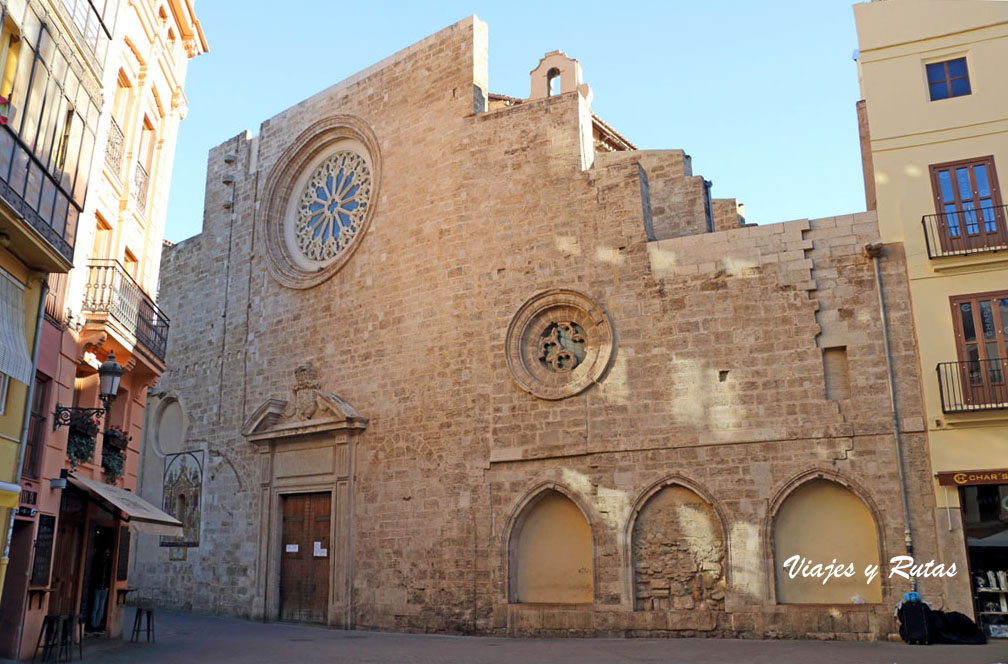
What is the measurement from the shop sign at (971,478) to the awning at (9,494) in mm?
10771

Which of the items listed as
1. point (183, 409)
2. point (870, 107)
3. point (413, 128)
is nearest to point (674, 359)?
point (870, 107)

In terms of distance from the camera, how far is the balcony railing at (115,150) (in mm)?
12000

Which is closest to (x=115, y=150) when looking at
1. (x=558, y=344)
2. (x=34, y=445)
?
(x=34, y=445)

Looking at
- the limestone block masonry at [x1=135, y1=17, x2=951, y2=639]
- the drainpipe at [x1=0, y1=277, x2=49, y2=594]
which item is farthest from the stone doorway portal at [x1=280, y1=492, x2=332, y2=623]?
the drainpipe at [x1=0, y1=277, x2=49, y2=594]

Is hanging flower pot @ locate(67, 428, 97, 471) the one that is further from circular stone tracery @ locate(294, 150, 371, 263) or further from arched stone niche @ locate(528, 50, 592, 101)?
arched stone niche @ locate(528, 50, 592, 101)

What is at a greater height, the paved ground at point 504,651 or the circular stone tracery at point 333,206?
the circular stone tracery at point 333,206

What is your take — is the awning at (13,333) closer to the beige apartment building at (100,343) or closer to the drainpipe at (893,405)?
the beige apartment building at (100,343)

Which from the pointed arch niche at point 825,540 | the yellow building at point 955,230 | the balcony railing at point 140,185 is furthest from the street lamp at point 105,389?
the yellow building at point 955,230

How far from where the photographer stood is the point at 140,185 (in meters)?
13.4

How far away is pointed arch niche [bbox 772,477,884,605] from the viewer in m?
11.9

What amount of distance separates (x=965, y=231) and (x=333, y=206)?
12233mm

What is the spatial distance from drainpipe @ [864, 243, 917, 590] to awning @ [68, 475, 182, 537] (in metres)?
9.66

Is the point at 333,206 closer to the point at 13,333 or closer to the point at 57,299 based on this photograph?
the point at 57,299

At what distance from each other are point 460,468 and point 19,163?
325 inches
